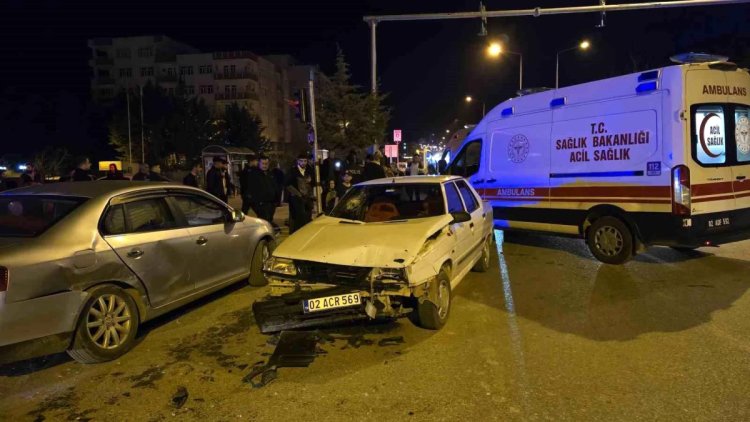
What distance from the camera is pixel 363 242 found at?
5059mm

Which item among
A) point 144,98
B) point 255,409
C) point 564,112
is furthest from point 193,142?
point 255,409

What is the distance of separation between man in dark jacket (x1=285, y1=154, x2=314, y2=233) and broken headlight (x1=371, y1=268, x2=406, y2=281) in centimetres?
561

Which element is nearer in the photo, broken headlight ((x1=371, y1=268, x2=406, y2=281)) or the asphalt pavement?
the asphalt pavement

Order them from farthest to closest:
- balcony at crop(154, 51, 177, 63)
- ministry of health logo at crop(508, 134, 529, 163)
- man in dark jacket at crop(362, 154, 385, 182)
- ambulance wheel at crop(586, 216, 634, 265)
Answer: balcony at crop(154, 51, 177, 63)
man in dark jacket at crop(362, 154, 385, 182)
ministry of health logo at crop(508, 134, 529, 163)
ambulance wheel at crop(586, 216, 634, 265)

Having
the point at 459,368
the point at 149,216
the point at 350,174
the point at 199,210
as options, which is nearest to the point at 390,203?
the point at 199,210

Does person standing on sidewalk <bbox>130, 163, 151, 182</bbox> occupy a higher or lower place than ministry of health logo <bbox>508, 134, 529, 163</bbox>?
lower

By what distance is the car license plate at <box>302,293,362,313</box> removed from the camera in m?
4.66

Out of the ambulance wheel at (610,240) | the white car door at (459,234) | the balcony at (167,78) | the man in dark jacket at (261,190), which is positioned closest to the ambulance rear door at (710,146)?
the ambulance wheel at (610,240)

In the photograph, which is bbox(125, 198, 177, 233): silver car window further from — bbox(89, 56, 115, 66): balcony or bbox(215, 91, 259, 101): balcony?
bbox(89, 56, 115, 66): balcony

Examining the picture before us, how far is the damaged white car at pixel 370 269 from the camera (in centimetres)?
465

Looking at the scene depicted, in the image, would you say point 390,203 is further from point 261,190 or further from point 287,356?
point 261,190

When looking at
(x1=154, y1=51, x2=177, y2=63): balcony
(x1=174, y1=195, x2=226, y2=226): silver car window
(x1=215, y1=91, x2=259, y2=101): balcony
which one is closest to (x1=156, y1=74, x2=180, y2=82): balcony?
(x1=154, y1=51, x2=177, y2=63): balcony

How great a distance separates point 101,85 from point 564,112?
258 ft

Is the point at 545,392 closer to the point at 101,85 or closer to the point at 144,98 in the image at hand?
the point at 144,98
